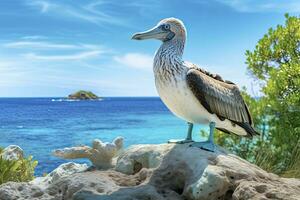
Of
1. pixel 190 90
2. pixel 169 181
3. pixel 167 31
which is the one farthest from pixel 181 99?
pixel 169 181

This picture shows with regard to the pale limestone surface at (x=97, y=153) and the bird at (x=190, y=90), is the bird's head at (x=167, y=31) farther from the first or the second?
the pale limestone surface at (x=97, y=153)

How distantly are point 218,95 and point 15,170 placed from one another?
508cm

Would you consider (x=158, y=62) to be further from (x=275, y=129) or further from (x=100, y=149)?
(x=275, y=129)

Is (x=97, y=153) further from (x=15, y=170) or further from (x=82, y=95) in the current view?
(x=82, y=95)

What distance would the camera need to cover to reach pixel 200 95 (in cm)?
679

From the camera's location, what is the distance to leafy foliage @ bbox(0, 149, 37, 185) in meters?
10.0

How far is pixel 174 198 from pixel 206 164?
20.5 inches

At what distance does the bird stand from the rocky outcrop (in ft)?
1.35

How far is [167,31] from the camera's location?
7.15 metres

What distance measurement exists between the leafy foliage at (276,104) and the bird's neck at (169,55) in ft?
14.7

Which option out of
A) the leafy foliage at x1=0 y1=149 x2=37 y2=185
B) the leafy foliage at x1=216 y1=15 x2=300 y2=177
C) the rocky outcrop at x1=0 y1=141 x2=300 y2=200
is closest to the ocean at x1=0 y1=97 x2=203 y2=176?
the leafy foliage at x1=216 y1=15 x2=300 y2=177

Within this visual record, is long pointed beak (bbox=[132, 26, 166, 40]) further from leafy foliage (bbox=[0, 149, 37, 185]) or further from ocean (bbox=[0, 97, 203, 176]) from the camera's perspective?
ocean (bbox=[0, 97, 203, 176])

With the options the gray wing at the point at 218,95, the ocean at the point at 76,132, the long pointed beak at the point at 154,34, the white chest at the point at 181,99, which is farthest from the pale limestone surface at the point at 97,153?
the ocean at the point at 76,132

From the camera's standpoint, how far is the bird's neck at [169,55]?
6793 mm
